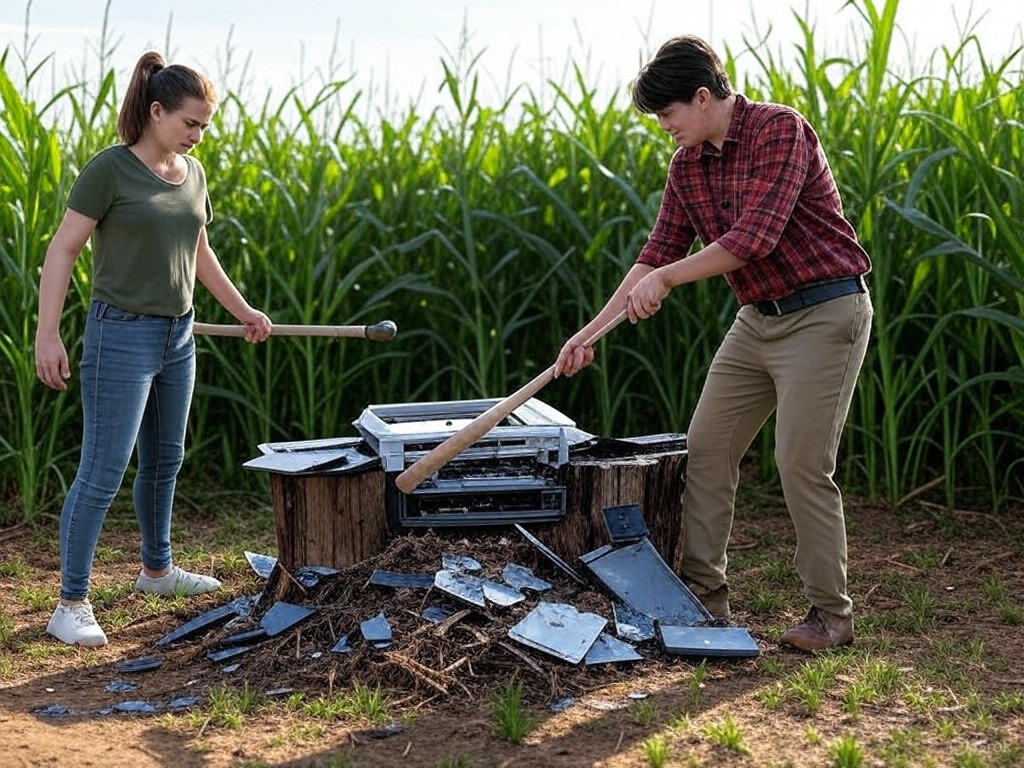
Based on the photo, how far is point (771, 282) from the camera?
12.6ft

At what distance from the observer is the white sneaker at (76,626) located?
4324 mm

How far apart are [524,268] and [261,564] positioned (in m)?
2.16

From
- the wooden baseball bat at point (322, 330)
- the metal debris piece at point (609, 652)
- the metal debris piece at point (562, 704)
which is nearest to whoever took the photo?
the metal debris piece at point (562, 704)

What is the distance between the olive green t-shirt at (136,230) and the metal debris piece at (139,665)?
993 mm

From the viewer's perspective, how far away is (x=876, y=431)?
20.3 ft

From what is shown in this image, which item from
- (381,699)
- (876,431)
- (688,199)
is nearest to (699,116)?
(688,199)

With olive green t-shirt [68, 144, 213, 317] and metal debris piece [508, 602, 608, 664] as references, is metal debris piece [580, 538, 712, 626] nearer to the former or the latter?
metal debris piece [508, 602, 608, 664]

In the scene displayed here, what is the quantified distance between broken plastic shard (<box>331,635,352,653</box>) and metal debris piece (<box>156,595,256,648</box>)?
550mm

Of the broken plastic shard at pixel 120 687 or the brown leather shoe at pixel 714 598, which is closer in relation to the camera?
the broken plastic shard at pixel 120 687

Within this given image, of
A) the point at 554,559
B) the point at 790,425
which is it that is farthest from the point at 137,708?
the point at 790,425

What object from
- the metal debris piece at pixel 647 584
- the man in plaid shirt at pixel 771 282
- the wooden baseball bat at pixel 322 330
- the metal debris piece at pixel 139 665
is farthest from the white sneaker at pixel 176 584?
the man in plaid shirt at pixel 771 282

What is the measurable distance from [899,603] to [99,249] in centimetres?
283

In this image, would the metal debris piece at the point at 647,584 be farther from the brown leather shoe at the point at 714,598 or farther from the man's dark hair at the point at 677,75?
the man's dark hair at the point at 677,75

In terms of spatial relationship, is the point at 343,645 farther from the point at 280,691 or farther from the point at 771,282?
the point at 771,282
